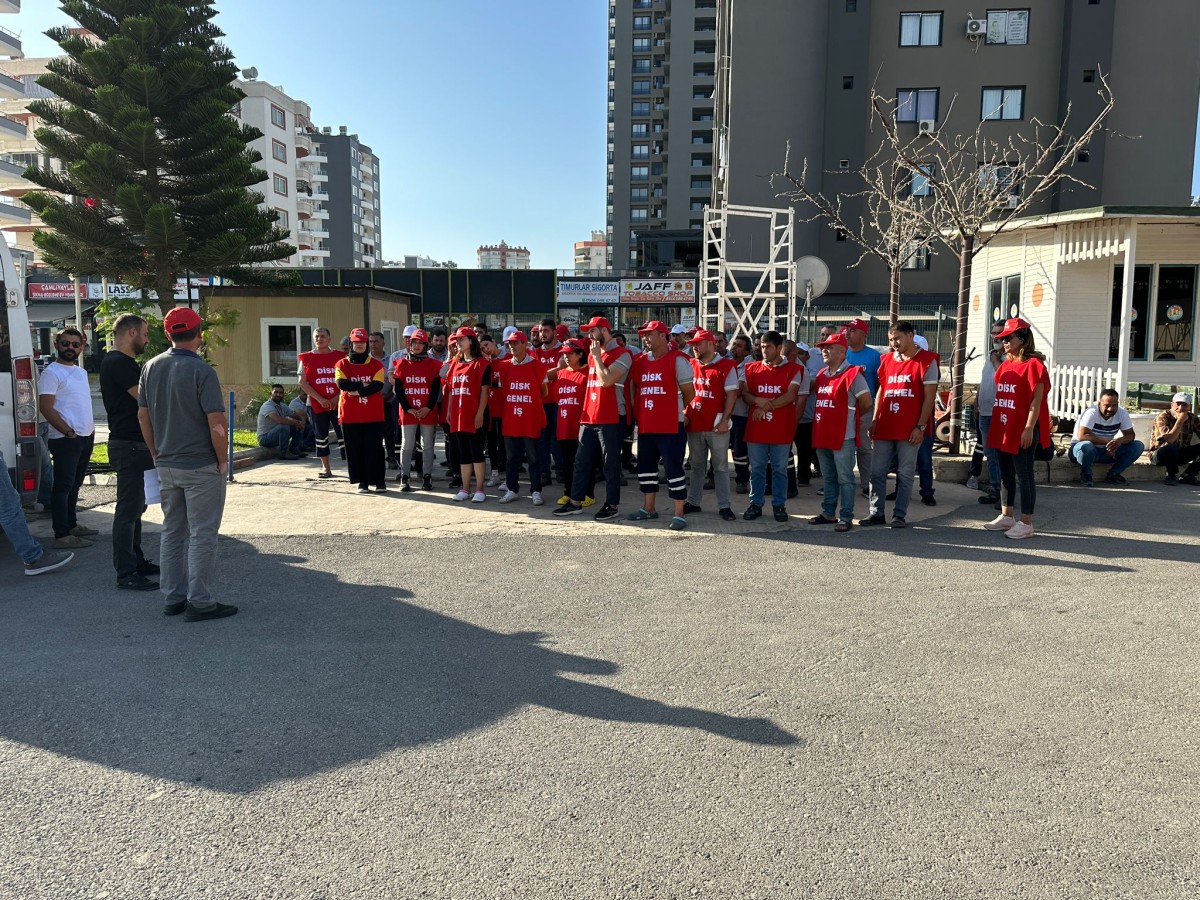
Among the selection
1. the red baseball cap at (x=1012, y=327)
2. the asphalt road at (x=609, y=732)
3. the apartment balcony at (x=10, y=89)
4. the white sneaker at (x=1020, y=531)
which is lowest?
the asphalt road at (x=609, y=732)

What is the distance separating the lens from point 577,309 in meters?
48.5

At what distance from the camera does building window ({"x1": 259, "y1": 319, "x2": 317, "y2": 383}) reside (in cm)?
1969

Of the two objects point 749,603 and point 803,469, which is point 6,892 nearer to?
point 749,603

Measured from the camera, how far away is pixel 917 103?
33375 millimetres

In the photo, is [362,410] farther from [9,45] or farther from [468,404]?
[9,45]

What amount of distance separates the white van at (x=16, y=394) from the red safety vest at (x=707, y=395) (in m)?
5.75

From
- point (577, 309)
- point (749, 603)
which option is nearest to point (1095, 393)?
point (749, 603)

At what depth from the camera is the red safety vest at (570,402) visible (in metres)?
9.45

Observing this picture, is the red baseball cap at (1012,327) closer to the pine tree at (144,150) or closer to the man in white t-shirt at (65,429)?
the man in white t-shirt at (65,429)

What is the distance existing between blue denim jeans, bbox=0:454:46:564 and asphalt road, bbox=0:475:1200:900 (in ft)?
0.74

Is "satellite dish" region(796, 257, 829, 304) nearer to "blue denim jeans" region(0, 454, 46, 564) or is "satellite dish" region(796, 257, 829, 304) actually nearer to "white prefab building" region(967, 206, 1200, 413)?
"white prefab building" region(967, 206, 1200, 413)

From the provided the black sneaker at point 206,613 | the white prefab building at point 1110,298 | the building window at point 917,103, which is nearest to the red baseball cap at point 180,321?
the black sneaker at point 206,613

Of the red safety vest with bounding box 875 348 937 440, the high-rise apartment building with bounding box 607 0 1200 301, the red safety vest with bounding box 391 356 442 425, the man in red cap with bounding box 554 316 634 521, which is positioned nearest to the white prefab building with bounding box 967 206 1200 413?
the red safety vest with bounding box 875 348 937 440

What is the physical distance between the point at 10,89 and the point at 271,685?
255 feet
